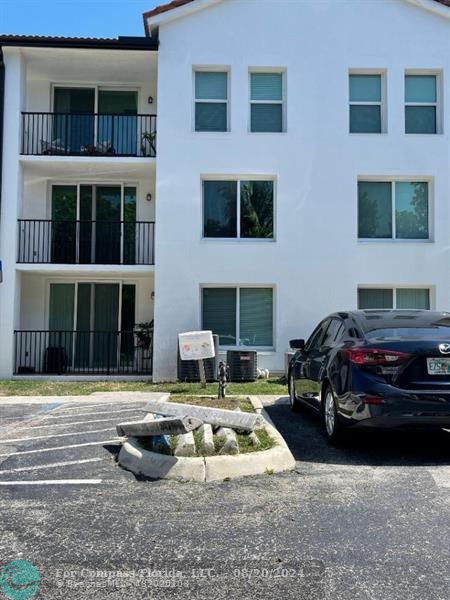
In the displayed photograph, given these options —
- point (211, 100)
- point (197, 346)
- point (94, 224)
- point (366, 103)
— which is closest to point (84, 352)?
point (94, 224)

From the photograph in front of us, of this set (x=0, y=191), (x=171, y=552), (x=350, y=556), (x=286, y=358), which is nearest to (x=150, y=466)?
(x=171, y=552)

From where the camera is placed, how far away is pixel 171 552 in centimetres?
349

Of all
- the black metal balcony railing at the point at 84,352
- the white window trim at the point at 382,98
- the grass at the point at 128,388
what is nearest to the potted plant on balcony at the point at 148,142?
the black metal balcony railing at the point at 84,352

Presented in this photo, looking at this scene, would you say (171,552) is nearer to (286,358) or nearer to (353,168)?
(286,358)

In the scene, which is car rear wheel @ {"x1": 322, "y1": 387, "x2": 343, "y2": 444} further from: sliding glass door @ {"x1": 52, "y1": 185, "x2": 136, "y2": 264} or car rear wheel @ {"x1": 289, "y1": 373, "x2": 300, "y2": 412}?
sliding glass door @ {"x1": 52, "y1": 185, "x2": 136, "y2": 264}

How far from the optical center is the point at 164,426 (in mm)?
5500

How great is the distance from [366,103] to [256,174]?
348 centimetres

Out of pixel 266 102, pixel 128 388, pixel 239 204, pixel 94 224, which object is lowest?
pixel 128 388

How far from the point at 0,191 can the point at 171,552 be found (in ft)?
39.5

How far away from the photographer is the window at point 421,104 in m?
14.2

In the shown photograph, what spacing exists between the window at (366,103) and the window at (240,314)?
4885mm

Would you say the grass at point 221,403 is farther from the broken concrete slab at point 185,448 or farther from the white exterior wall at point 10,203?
the white exterior wall at point 10,203

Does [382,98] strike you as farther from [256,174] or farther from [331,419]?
[331,419]

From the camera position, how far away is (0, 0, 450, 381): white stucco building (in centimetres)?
1348
